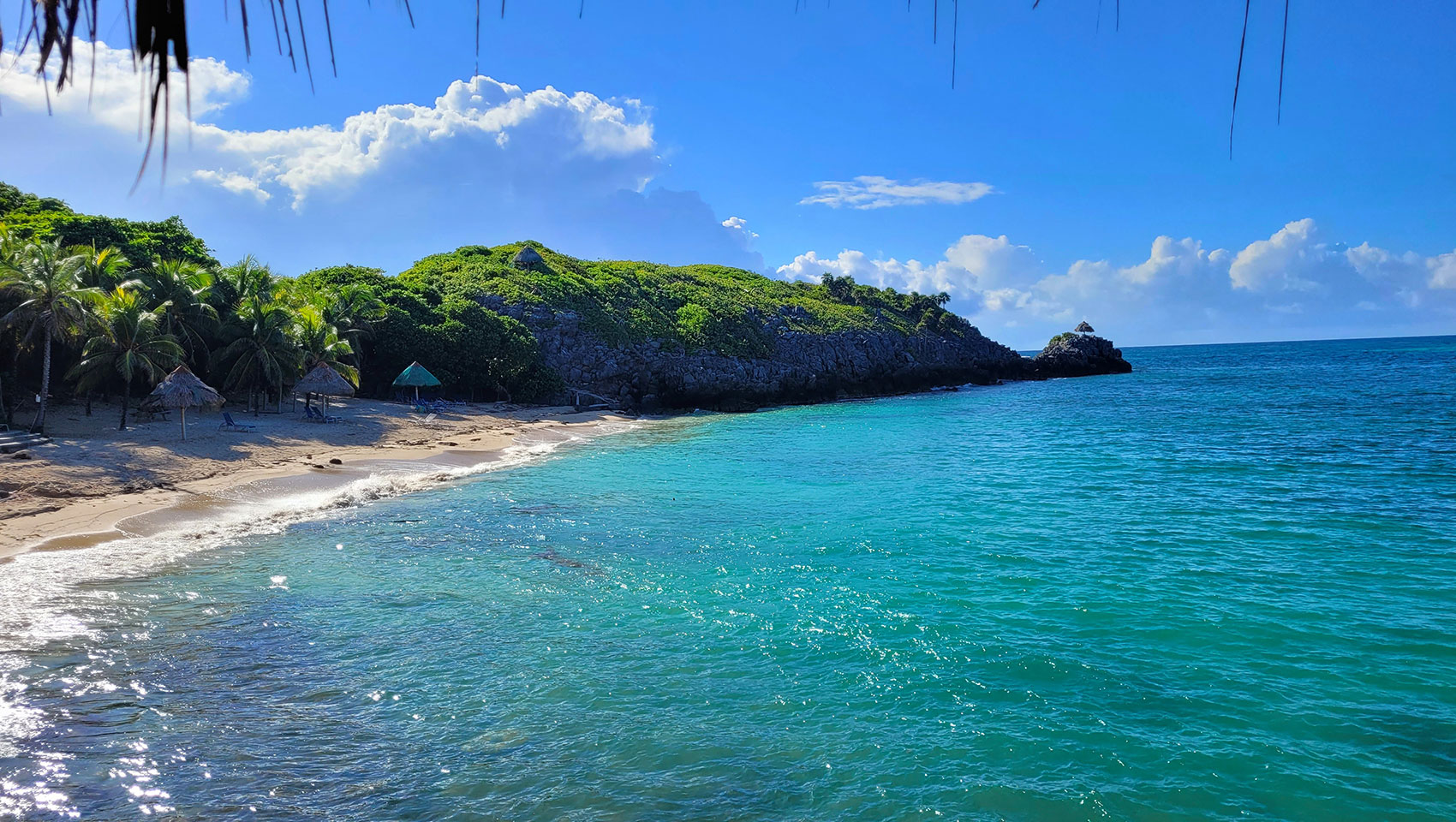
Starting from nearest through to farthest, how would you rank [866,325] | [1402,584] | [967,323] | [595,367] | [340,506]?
1. [1402,584]
2. [340,506]
3. [595,367]
4. [866,325]
5. [967,323]

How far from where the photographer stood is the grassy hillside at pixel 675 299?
55.4m

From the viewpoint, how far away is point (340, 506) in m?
18.5

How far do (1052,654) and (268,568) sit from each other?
12.9 m

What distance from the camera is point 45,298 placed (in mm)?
21078

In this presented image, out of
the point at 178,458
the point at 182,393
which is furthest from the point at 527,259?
the point at 178,458

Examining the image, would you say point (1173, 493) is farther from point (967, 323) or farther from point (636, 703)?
point (967, 323)

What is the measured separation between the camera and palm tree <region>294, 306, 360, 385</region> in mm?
32500

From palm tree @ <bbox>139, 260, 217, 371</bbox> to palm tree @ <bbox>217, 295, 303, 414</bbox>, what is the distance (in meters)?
0.92

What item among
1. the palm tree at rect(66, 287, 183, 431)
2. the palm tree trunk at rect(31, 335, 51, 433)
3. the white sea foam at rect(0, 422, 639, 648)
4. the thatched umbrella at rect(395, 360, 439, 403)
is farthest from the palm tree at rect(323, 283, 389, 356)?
the white sea foam at rect(0, 422, 639, 648)

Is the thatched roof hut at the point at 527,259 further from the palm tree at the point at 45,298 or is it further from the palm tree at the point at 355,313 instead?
the palm tree at the point at 45,298

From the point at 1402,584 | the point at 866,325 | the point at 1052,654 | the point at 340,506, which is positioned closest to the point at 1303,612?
the point at 1402,584

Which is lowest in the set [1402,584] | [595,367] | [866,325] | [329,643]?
[329,643]

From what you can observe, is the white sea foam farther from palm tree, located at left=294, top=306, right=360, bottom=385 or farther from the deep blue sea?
palm tree, located at left=294, top=306, right=360, bottom=385

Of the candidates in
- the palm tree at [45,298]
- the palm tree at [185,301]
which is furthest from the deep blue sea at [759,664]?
the palm tree at [185,301]
